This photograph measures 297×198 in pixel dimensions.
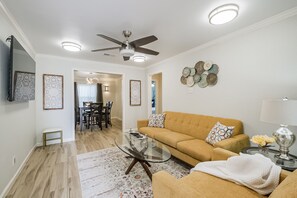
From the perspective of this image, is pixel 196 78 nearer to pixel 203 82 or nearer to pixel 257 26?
pixel 203 82

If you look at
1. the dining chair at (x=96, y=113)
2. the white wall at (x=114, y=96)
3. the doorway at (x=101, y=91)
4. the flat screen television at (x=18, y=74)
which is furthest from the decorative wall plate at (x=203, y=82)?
the white wall at (x=114, y=96)

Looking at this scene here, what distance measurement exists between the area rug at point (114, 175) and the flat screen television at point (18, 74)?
156 centimetres

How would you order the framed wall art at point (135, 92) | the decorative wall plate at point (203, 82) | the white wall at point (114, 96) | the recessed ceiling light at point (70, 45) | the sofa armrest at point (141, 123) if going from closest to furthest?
the recessed ceiling light at point (70, 45)
the decorative wall plate at point (203, 82)
the sofa armrest at point (141, 123)
the framed wall art at point (135, 92)
the white wall at point (114, 96)

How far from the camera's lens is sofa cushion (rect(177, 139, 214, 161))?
78.7 inches

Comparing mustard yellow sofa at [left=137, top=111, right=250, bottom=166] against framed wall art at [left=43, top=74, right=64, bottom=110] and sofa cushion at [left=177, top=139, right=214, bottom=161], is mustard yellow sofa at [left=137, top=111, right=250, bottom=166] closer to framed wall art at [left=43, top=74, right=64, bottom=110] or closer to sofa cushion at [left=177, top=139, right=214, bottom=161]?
sofa cushion at [left=177, top=139, right=214, bottom=161]

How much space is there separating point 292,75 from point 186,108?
80.9 inches

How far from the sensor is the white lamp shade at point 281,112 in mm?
1412

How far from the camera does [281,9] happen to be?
1812 mm

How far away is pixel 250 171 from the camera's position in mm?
1255

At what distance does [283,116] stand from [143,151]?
1.87 metres

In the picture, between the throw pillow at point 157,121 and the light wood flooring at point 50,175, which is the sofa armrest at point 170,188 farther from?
the throw pillow at point 157,121

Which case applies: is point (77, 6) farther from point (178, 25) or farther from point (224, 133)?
point (224, 133)

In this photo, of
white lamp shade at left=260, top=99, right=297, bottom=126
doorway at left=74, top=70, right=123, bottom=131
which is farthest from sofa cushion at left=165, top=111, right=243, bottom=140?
doorway at left=74, top=70, right=123, bottom=131

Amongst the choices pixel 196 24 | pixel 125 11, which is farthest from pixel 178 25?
pixel 125 11
